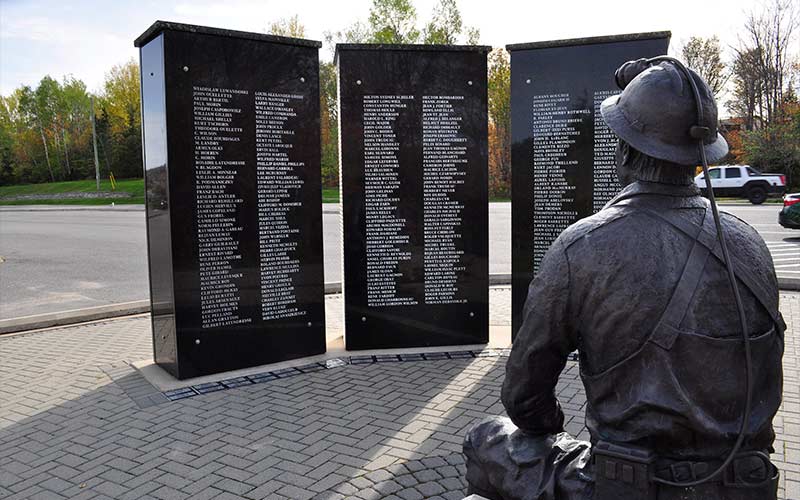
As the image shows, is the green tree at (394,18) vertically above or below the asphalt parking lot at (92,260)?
above

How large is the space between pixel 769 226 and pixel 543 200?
1779 cm

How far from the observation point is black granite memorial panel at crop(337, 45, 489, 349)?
7.38 meters

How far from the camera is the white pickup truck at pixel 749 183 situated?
30.9 m

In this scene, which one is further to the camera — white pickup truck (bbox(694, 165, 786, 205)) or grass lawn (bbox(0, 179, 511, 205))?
grass lawn (bbox(0, 179, 511, 205))

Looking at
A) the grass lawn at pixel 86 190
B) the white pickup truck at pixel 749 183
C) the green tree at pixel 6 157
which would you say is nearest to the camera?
the white pickup truck at pixel 749 183

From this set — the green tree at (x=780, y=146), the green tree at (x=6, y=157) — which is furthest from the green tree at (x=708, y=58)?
the green tree at (x=6, y=157)

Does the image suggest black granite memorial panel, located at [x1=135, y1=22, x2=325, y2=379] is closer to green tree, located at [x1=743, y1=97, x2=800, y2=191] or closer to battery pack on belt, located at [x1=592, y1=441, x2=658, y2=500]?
battery pack on belt, located at [x1=592, y1=441, x2=658, y2=500]

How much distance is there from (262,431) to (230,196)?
260 cm

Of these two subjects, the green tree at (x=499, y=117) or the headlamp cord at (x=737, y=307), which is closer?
the headlamp cord at (x=737, y=307)

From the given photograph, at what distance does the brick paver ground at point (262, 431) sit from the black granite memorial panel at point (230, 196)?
2.35 ft

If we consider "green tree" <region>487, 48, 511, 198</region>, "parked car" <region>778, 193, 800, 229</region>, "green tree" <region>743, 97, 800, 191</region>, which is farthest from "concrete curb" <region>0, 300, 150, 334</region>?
"green tree" <region>743, 97, 800, 191</region>

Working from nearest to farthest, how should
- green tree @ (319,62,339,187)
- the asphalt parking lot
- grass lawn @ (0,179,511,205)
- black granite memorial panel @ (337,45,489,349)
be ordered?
1. black granite memorial panel @ (337,45,489,349)
2. the asphalt parking lot
3. green tree @ (319,62,339,187)
4. grass lawn @ (0,179,511,205)

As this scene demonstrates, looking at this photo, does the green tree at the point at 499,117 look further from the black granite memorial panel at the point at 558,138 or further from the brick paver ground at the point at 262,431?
the brick paver ground at the point at 262,431

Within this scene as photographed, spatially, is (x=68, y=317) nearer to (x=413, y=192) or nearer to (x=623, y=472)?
(x=413, y=192)
